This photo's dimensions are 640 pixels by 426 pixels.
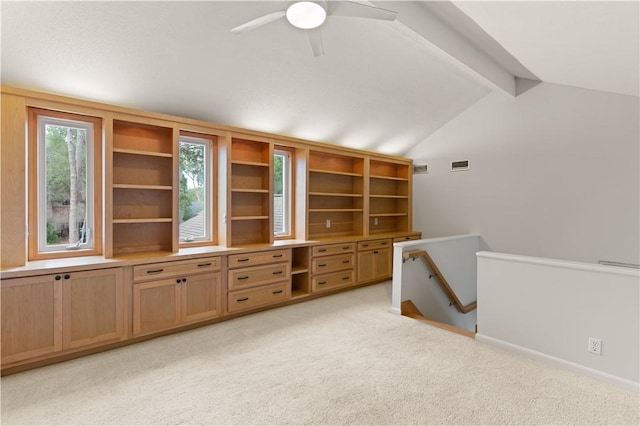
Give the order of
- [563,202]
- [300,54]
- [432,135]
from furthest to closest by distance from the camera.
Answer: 1. [432,135]
2. [563,202]
3. [300,54]

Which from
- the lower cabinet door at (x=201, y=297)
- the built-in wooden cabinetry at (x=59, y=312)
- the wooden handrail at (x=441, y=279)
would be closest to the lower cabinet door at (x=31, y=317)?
the built-in wooden cabinetry at (x=59, y=312)

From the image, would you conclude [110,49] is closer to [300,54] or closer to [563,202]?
[300,54]

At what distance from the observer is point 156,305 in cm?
334

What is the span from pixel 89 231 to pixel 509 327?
4243mm

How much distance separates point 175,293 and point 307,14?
2867 millimetres

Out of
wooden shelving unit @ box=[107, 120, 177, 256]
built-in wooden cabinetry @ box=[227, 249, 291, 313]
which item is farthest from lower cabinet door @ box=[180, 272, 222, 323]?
wooden shelving unit @ box=[107, 120, 177, 256]

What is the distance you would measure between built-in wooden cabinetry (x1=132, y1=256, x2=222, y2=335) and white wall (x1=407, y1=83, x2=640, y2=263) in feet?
14.4

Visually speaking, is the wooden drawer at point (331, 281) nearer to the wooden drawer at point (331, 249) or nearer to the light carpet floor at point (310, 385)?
the wooden drawer at point (331, 249)

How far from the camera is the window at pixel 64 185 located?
10.2 ft

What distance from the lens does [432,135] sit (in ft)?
21.0

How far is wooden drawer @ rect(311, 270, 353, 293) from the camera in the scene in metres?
4.82

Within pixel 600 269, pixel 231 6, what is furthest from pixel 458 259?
pixel 231 6

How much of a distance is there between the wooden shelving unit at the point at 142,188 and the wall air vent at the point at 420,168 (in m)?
4.62

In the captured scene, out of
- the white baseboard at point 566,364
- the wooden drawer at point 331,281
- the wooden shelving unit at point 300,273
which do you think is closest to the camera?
the white baseboard at point 566,364
